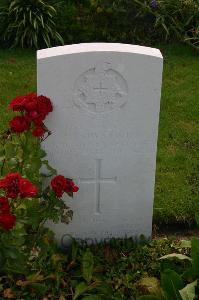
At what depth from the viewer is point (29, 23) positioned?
26.3 feet

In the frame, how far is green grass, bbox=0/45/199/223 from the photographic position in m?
4.76

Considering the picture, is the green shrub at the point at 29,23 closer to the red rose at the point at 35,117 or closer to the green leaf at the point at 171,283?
the red rose at the point at 35,117

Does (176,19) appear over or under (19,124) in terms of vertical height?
over

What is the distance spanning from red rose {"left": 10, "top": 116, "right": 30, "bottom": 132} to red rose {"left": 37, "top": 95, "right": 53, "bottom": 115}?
0.11 meters

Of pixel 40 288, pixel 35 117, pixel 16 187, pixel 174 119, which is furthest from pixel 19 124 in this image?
pixel 174 119

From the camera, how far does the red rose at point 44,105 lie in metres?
3.60

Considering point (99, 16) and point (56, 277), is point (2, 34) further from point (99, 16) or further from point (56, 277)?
point (56, 277)

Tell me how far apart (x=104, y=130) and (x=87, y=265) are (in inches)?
33.0

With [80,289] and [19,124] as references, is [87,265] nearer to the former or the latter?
[80,289]

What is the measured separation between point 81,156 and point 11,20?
4.61m

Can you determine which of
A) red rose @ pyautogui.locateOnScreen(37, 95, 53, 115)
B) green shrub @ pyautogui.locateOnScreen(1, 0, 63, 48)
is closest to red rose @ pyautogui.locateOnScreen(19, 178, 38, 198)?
red rose @ pyautogui.locateOnScreen(37, 95, 53, 115)

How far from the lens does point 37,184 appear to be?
386 centimetres

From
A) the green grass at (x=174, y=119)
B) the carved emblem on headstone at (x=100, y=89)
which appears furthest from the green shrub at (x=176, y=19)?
the carved emblem on headstone at (x=100, y=89)

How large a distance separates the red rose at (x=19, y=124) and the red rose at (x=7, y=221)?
1.94 feet
